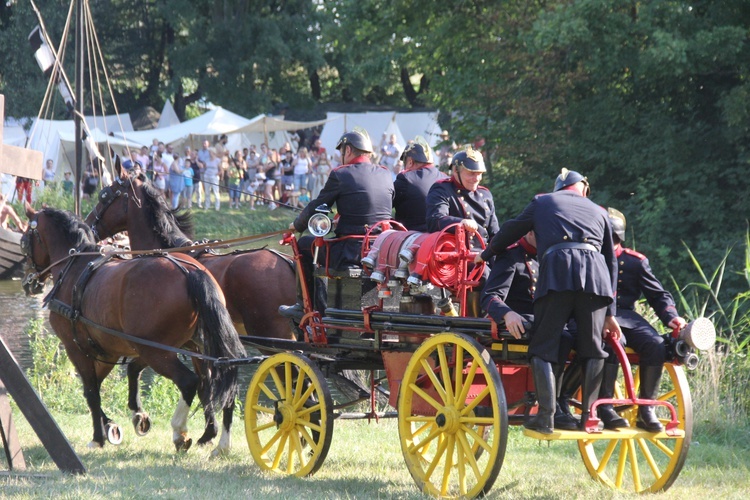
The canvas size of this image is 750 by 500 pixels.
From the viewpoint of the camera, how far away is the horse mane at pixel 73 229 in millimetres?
9117

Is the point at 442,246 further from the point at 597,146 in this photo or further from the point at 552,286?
the point at 597,146

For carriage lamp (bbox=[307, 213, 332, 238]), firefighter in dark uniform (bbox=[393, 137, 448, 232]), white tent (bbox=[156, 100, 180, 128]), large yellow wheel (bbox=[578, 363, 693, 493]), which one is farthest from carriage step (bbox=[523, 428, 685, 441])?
white tent (bbox=[156, 100, 180, 128])

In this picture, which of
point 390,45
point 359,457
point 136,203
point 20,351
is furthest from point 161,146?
point 359,457

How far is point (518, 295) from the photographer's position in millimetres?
6461

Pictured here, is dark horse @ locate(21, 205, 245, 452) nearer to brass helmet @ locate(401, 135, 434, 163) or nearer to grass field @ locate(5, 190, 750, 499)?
grass field @ locate(5, 190, 750, 499)

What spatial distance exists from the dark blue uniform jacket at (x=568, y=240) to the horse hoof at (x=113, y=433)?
12.9 ft

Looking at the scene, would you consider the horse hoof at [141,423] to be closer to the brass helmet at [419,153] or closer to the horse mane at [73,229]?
the horse mane at [73,229]

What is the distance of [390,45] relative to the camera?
83.6 ft

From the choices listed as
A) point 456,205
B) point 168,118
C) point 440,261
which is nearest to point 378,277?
point 440,261

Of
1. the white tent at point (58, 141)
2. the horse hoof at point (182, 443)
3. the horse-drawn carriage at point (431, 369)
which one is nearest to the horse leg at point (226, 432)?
the horse hoof at point (182, 443)

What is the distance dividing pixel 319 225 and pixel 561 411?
2240mm

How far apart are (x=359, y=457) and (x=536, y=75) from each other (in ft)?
41.7

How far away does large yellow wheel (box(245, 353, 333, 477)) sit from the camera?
22.6 feet

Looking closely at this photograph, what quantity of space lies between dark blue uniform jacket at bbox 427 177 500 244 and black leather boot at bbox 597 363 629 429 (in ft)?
4.73
